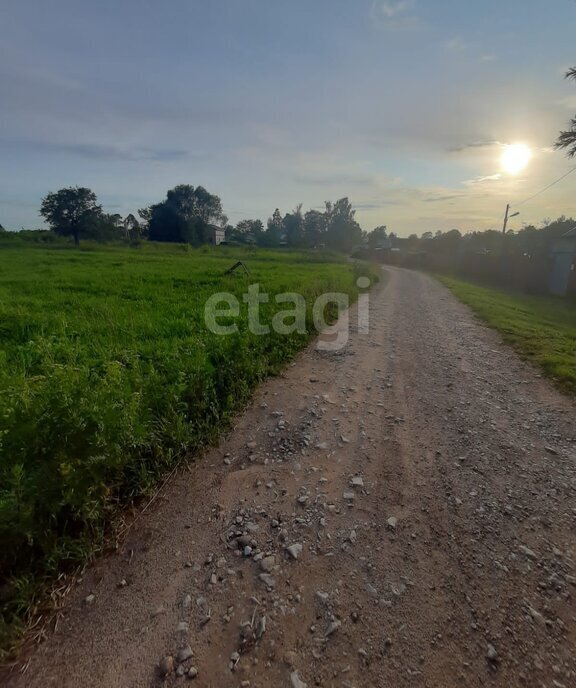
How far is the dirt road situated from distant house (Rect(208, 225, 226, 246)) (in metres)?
60.8

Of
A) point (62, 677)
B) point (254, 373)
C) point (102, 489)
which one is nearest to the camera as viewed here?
point (62, 677)

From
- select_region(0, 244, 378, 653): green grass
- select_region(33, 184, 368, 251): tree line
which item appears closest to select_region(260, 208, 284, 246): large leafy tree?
select_region(33, 184, 368, 251): tree line

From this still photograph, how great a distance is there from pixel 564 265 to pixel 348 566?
28.3 meters

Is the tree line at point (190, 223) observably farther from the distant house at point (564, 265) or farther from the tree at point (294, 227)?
the distant house at point (564, 265)

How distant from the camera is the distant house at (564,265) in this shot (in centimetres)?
2196

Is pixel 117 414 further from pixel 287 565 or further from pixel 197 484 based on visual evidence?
pixel 287 565

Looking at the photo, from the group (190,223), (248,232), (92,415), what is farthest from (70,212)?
(92,415)

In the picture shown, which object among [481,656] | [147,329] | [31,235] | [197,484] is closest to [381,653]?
[481,656]

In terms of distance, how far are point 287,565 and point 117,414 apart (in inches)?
62.7

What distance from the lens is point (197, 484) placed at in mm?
3064

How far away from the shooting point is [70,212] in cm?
4816

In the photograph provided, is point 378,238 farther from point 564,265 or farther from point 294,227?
point 564,265

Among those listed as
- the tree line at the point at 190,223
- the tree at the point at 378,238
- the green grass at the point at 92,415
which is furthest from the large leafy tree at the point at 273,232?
the green grass at the point at 92,415

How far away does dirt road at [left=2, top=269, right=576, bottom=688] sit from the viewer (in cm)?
178
